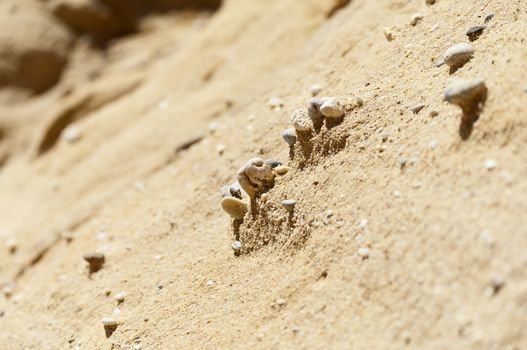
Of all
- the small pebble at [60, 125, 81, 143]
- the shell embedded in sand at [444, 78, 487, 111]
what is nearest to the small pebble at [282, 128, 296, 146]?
the shell embedded in sand at [444, 78, 487, 111]

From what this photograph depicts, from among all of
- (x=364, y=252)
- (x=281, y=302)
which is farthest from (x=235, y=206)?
(x=364, y=252)

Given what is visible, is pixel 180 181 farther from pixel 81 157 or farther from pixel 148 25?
pixel 148 25

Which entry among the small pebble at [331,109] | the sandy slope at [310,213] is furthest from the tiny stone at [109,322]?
the small pebble at [331,109]

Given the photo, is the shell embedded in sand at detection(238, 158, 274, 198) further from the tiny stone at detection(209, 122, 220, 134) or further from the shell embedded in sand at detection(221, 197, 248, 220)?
the tiny stone at detection(209, 122, 220, 134)

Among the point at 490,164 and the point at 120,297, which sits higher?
the point at 490,164

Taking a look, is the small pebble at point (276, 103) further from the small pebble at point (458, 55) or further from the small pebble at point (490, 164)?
the small pebble at point (490, 164)

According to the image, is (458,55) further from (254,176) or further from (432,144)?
(254,176)

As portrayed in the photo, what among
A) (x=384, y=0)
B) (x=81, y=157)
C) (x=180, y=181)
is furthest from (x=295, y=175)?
(x=81, y=157)
